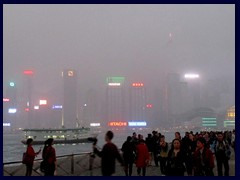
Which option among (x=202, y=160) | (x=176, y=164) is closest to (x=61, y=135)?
(x=202, y=160)

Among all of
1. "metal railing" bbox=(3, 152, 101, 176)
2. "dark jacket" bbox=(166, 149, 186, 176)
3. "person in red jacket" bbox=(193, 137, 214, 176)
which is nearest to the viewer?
"dark jacket" bbox=(166, 149, 186, 176)

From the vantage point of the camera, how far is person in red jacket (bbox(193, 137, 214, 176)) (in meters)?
11.2

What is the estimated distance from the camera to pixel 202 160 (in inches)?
445

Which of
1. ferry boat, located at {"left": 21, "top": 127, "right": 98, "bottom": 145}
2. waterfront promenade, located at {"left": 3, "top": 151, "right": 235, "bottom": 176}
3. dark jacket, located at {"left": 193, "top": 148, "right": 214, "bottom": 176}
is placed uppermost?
dark jacket, located at {"left": 193, "top": 148, "right": 214, "bottom": 176}

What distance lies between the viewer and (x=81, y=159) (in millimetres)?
15070

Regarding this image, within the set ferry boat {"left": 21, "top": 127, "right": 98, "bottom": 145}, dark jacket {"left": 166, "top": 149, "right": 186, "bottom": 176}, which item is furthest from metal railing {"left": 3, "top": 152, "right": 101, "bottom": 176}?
ferry boat {"left": 21, "top": 127, "right": 98, "bottom": 145}

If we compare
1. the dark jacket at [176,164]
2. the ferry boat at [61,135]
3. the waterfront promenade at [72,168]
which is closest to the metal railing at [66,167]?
the waterfront promenade at [72,168]

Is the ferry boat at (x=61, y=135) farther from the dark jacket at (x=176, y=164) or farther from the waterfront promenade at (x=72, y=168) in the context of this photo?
the dark jacket at (x=176, y=164)

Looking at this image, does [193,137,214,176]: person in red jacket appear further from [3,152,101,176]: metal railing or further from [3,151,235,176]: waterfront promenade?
[3,152,101,176]: metal railing

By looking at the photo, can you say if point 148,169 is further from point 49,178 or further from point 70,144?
point 70,144

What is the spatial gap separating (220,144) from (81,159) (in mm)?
5584

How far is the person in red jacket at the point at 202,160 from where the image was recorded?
442 inches

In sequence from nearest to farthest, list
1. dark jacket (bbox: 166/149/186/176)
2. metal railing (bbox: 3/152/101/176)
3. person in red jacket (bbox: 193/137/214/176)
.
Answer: dark jacket (bbox: 166/149/186/176) → person in red jacket (bbox: 193/137/214/176) → metal railing (bbox: 3/152/101/176)

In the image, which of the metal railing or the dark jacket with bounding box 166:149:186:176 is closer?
the dark jacket with bounding box 166:149:186:176
